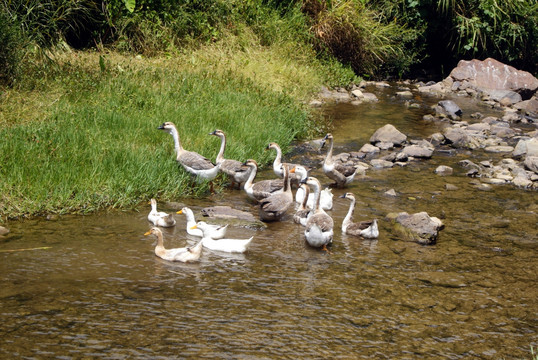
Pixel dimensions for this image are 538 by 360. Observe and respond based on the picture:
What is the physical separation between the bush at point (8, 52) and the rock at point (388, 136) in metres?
8.27

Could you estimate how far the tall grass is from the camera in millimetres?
8898

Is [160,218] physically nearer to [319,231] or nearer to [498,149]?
[319,231]

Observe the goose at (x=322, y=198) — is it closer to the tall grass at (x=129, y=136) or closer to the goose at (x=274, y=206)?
the goose at (x=274, y=206)

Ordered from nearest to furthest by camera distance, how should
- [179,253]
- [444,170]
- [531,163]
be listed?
[179,253], [444,170], [531,163]

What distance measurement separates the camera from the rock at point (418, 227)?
900 centimetres

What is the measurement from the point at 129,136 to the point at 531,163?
8.47 m

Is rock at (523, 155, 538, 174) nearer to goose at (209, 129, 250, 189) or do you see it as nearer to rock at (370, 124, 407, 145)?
rock at (370, 124, 407, 145)

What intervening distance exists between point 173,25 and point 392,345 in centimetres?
1497

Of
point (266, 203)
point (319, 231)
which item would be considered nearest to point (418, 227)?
point (319, 231)

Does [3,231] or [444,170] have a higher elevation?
[3,231]

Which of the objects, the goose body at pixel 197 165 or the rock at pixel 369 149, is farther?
the rock at pixel 369 149

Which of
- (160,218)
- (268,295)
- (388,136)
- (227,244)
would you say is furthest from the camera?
(388,136)

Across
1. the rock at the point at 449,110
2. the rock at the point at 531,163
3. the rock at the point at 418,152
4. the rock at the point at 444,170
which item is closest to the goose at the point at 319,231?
the rock at the point at 444,170

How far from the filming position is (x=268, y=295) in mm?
6836
